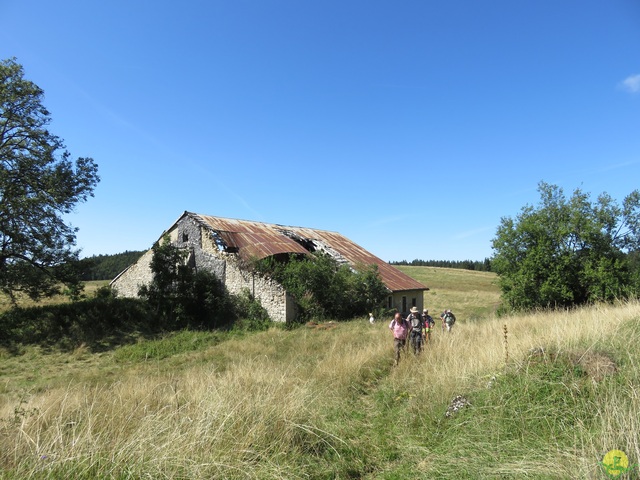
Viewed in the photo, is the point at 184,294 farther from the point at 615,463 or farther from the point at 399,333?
the point at 615,463

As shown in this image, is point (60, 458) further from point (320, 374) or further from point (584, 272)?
point (584, 272)

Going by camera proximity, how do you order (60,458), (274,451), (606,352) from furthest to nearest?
(606,352), (274,451), (60,458)

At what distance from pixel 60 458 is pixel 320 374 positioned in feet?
12.9

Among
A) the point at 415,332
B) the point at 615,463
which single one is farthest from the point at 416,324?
the point at 615,463

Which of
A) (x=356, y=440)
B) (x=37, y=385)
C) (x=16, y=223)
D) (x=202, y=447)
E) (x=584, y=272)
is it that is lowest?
(x=37, y=385)

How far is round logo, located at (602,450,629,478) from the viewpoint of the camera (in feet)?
7.14

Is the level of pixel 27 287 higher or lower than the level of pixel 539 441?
higher

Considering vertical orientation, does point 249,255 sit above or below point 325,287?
above

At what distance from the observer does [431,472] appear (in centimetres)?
309

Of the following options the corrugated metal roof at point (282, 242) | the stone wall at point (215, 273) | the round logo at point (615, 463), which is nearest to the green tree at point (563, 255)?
the corrugated metal roof at point (282, 242)

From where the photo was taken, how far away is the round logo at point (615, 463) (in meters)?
2.17

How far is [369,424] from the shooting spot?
444cm

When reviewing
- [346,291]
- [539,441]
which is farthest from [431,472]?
[346,291]

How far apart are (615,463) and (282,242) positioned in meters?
21.5
